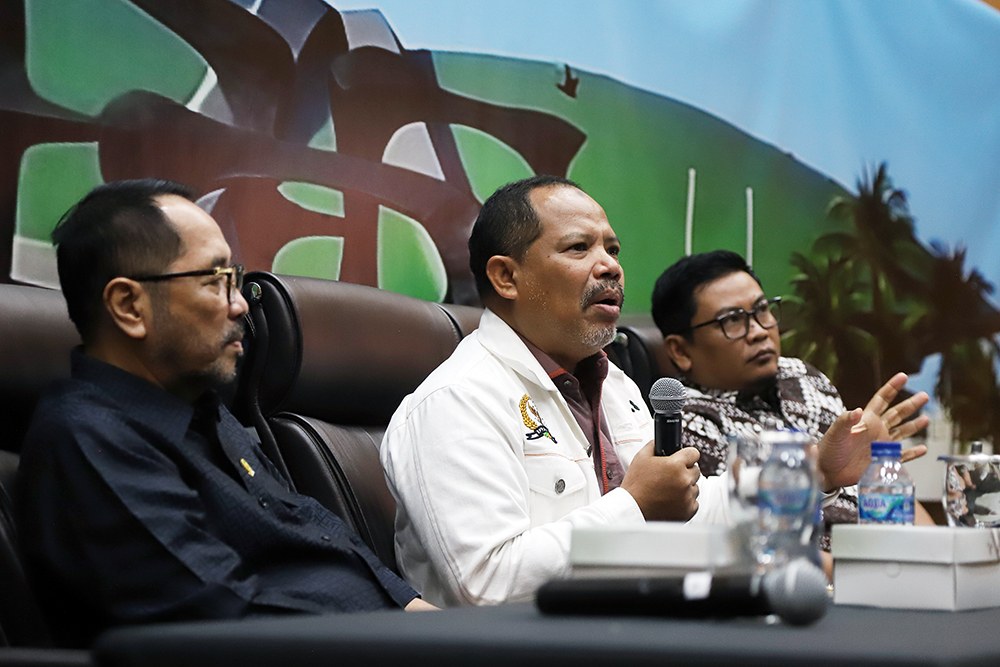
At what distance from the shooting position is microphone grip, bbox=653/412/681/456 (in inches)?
53.8

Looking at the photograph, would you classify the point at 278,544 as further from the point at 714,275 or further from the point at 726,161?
the point at 726,161

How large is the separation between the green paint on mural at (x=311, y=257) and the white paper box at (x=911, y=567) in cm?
149

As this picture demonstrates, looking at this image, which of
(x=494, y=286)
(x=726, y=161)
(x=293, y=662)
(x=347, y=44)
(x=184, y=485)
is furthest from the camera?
(x=726, y=161)

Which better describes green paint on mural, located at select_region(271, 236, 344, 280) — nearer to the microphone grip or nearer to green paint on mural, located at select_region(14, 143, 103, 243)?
green paint on mural, located at select_region(14, 143, 103, 243)

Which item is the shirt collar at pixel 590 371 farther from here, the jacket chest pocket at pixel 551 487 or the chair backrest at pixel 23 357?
the chair backrest at pixel 23 357

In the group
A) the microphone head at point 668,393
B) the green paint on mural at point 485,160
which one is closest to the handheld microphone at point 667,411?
the microphone head at point 668,393

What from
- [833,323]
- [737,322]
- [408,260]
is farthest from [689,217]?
[408,260]

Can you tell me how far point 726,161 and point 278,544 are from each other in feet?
8.08

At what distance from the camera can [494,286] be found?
6.30 ft

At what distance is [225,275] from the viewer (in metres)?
1.48

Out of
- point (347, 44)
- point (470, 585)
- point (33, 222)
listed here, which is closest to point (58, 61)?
point (33, 222)

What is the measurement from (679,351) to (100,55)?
5.03 ft

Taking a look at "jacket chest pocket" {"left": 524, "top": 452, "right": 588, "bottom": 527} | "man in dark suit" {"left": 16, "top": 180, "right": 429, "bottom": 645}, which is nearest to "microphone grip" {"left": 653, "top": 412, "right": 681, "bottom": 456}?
"jacket chest pocket" {"left": 524, "top": 452, "right": 588, "bottom": 527}

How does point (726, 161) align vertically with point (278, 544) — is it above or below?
above
